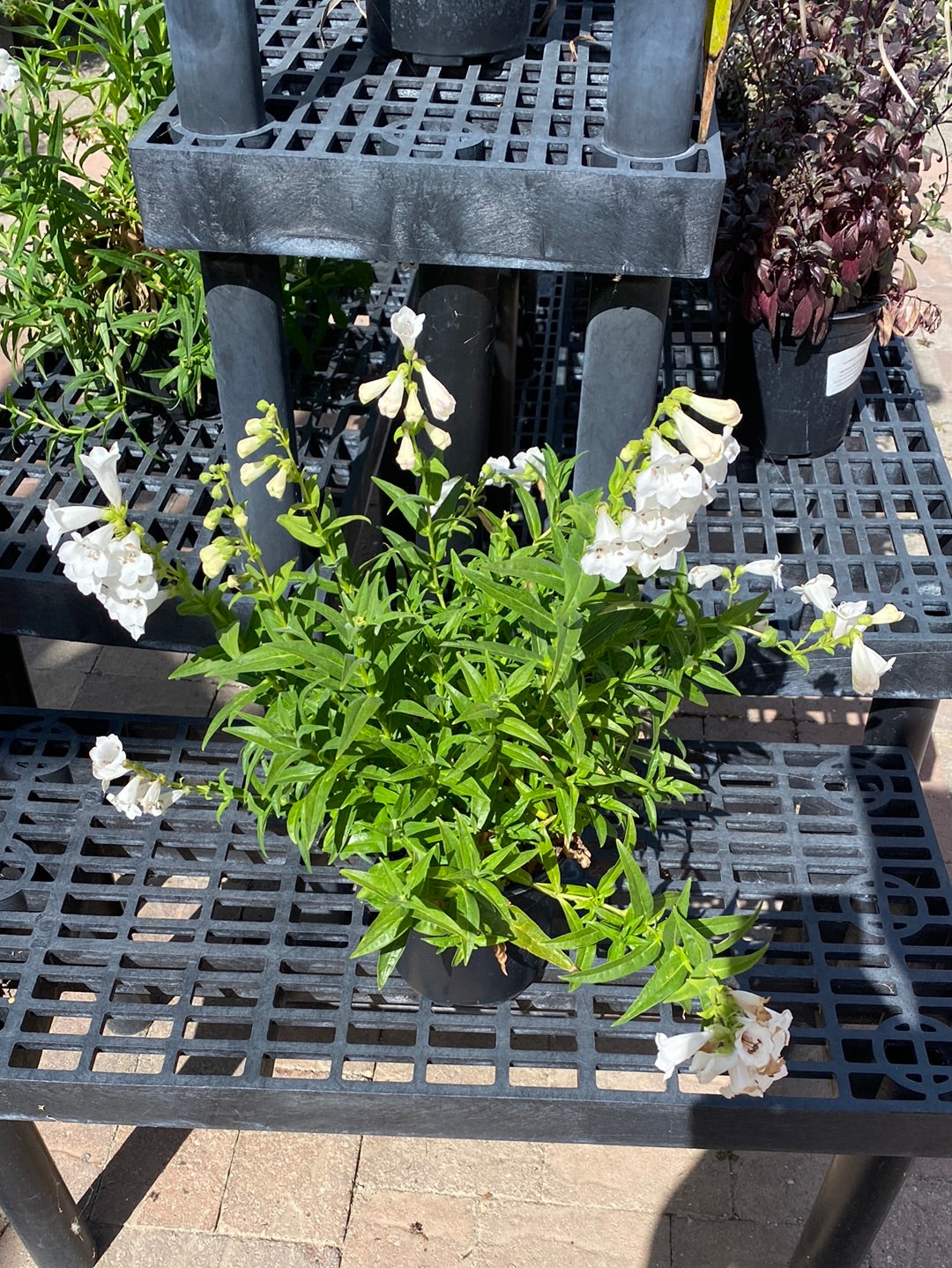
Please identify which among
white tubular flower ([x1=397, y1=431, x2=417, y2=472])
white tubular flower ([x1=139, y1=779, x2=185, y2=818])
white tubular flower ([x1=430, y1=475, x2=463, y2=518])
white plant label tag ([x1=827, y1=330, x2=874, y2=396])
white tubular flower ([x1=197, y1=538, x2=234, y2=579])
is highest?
white tubular flower ([x1=397, y1=431, x2=417, y2=472])

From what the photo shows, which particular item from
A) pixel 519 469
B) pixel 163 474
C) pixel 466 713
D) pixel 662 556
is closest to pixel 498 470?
pixel 519 469

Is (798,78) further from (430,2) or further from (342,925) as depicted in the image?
(342,925)

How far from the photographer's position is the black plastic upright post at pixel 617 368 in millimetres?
1533

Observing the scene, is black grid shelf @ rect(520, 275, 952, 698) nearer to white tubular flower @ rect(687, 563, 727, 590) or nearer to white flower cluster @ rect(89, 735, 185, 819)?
white tubular flower @ rect(687, 563, 727, 590)

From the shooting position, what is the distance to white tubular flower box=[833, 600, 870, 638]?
1.43m

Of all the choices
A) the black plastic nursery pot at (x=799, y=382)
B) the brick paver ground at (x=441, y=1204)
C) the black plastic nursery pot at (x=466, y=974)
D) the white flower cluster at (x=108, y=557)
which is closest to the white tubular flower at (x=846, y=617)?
the black plastic nursery pot at (x=466, y=974)

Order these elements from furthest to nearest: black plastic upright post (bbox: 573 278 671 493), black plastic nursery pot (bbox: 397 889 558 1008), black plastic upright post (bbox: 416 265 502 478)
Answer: black plastic upright post (bbox: 416 265 502 478)
black plastic nursery pot (bbox: 397 889 558 1008)
black plastic upright post (bbox: 573 278 671 493)

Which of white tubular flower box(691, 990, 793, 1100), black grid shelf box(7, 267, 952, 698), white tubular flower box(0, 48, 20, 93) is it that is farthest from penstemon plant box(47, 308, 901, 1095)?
white tubular flower box(0, 48, 20, 93)

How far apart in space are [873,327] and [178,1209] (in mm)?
2198

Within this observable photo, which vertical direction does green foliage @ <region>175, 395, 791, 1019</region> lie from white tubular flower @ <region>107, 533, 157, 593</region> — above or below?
below

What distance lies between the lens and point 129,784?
5.47ft

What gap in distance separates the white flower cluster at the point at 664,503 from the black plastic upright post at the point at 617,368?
36 cm

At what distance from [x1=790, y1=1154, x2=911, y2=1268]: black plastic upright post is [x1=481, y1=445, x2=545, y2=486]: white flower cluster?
1.17 meters

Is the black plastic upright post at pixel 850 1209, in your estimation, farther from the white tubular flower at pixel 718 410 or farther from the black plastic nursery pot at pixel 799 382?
the black plastic nursery pot at pixel 799 382
